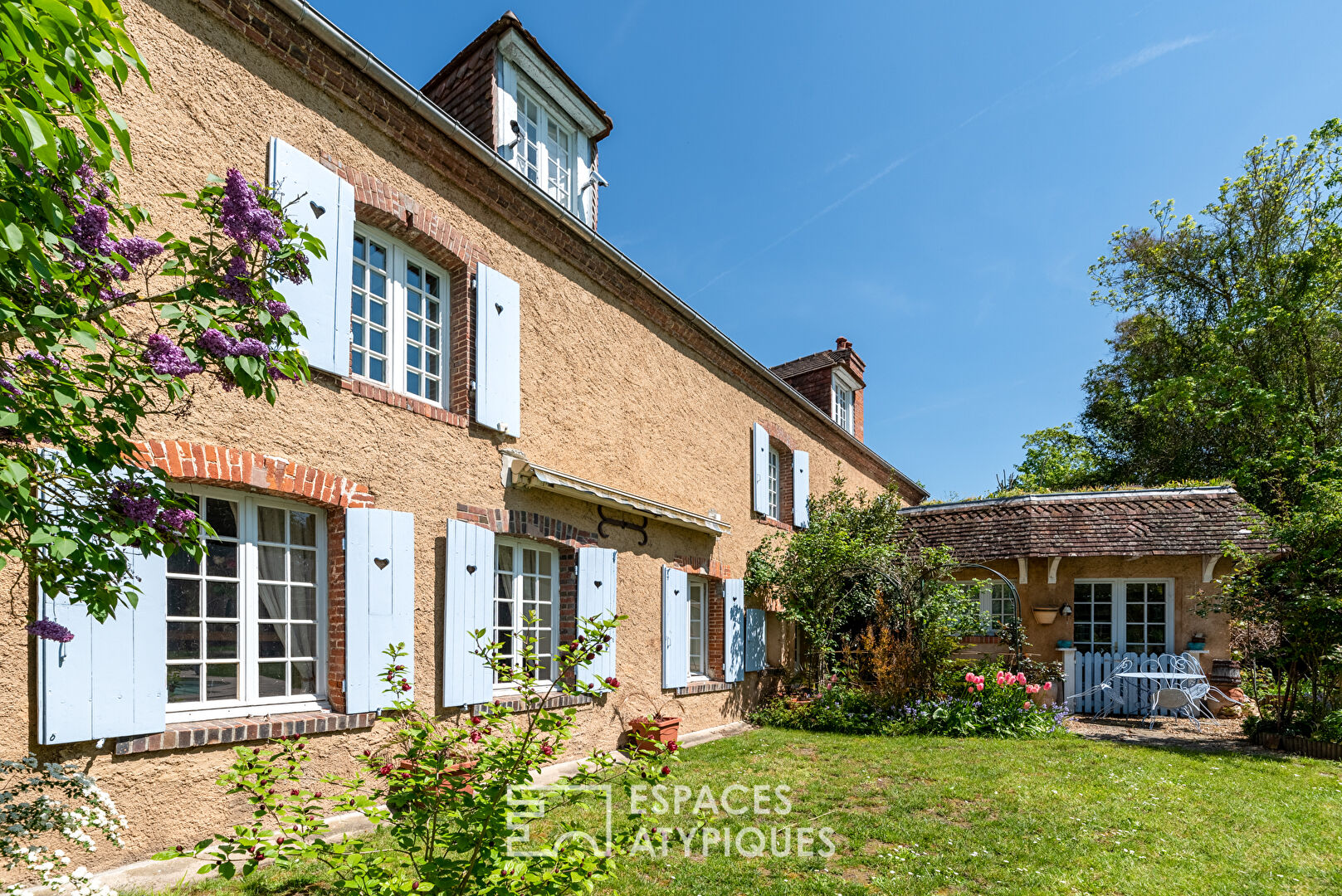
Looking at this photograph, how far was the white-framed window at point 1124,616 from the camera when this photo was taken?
11.7 m

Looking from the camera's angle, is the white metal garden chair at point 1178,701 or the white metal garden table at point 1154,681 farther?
the white metal garden table at point 1154,681

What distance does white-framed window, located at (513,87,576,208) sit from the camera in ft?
26.5

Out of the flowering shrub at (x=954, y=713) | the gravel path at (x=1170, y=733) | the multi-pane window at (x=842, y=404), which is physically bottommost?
the gravel path at (x=1170, y=733)

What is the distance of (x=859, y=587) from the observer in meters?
10.8

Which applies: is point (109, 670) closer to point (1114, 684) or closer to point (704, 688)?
point (704, 688)

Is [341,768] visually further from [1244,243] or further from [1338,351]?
[1244,243]

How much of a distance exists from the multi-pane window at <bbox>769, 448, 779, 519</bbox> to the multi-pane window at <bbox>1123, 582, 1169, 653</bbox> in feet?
18.6

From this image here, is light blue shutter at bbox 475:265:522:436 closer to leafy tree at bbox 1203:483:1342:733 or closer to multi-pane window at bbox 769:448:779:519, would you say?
multi-pane window at bbox 769:448:779:519

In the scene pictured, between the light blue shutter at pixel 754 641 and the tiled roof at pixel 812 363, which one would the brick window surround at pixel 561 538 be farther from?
the tiled roof at pixel 812 363

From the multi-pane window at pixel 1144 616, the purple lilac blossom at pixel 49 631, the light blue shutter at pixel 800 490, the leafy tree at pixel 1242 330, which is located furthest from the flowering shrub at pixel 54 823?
the leafy tree at pixel 1242 330

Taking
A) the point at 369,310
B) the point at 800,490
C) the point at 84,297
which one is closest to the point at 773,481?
the point at 800,490

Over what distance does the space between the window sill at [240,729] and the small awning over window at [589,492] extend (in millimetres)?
2281

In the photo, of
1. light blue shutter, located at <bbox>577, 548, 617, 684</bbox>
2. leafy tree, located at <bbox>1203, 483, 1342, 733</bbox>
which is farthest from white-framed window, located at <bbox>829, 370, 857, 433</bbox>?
light blue shutter, located at <bbox>577, 548, 617, 684</bbox>

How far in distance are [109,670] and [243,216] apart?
2757mm
